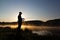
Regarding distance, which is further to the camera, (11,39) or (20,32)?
(20,32)

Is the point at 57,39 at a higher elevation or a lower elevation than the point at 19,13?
lower

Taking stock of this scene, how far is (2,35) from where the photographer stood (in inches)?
733

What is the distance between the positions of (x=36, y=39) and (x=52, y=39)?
180 centimetres

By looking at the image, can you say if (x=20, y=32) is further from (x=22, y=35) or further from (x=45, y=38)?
(x=45, y=38)

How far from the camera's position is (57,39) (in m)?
19.2

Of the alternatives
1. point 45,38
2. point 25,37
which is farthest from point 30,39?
point 45,38

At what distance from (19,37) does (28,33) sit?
1795 millimetres

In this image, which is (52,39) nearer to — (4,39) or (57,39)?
(57,39)

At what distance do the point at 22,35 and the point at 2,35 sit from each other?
2.13m

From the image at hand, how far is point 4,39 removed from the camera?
1750 cm

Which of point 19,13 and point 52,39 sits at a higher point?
point 19,13

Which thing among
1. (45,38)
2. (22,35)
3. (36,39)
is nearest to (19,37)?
(22,35)

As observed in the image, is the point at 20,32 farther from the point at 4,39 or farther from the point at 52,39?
the point at 52,39

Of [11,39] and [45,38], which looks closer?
[11,39]
